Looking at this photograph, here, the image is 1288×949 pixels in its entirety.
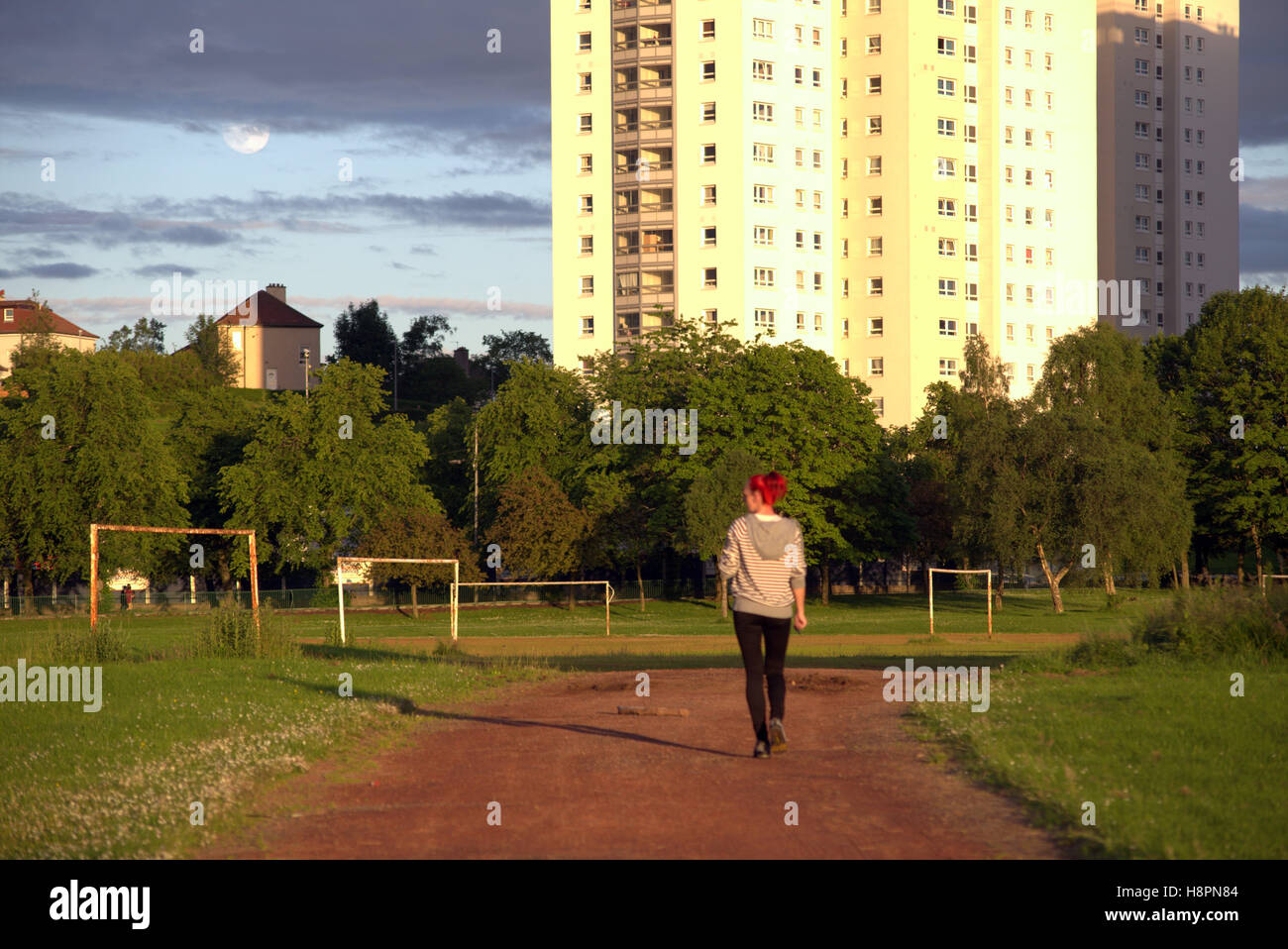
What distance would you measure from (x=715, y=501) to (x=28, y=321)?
117069 mm

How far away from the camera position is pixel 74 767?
460 inches

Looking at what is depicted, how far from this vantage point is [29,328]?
151m

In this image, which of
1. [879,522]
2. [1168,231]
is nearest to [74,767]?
[879,522]

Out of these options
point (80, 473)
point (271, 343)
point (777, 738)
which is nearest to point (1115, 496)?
point (80, 473)

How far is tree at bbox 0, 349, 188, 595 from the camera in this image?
70.4m

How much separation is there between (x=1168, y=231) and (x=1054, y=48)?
38.2 metres

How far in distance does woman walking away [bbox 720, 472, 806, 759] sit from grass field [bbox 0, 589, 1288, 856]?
1.93 metres

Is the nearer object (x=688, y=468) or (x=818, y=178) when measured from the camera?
(x=688, y=468)

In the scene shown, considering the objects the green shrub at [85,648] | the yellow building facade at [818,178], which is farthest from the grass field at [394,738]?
the yellow building facade at [818,178]

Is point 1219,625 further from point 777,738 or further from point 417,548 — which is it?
point 417,548

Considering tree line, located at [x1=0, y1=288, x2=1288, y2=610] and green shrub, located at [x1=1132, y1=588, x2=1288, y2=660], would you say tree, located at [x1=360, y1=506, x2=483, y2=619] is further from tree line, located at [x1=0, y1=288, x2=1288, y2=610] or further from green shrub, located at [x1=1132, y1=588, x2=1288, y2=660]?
green shrub, located at [x1=1132, y1=588, x2=1288, y2=660]

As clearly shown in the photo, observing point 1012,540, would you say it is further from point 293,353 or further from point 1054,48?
point 293,353

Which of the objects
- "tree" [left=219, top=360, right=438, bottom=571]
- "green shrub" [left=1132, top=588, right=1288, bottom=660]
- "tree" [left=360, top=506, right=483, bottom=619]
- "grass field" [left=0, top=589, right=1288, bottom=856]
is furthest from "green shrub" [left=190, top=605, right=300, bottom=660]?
"tree" [left=219, top=360, right=438, bottom=571]

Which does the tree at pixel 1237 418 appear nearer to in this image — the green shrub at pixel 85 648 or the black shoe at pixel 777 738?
the green shrub at pixel 85 648
